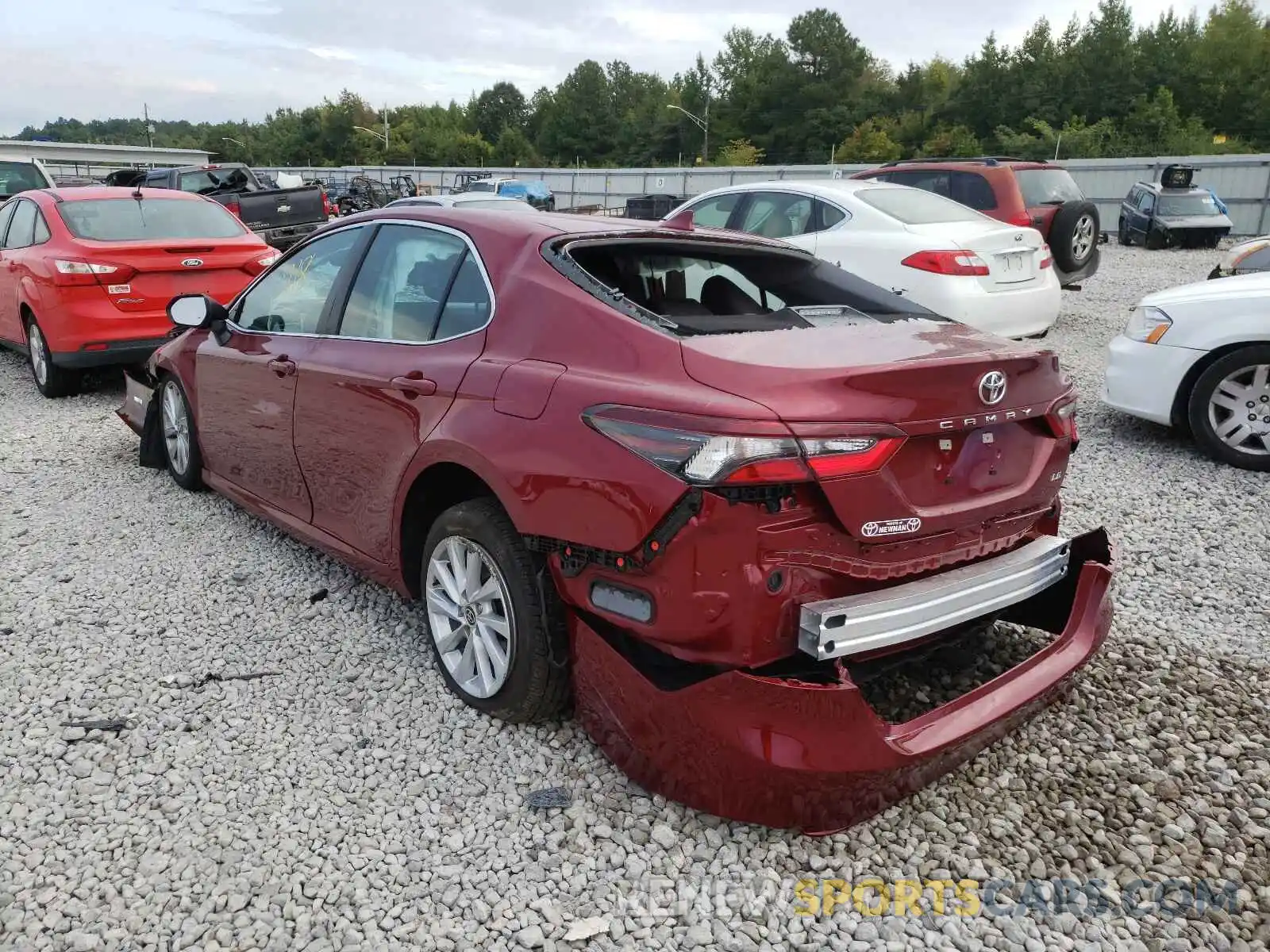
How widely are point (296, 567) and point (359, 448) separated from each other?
4.16 ft

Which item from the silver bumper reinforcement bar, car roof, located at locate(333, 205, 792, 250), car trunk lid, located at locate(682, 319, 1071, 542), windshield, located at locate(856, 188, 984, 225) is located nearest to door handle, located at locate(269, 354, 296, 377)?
car roof, located at locate(333, 205, 792, 250)

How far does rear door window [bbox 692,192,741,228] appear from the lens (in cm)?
886

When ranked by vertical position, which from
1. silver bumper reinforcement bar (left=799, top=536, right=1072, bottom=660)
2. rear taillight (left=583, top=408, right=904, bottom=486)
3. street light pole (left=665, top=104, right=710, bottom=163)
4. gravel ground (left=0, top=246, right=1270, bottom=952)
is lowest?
gravel ground (left=0, top=246, right=1270, bottom=952)

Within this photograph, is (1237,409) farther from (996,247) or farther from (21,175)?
(21,175)

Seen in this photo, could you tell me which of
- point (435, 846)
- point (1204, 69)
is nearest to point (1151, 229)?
point (435, 846)

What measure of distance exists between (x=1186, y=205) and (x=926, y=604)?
72.2 feet

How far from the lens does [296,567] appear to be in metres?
4.41

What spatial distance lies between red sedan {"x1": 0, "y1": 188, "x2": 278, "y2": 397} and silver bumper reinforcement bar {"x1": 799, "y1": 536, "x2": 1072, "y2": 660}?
645 cm

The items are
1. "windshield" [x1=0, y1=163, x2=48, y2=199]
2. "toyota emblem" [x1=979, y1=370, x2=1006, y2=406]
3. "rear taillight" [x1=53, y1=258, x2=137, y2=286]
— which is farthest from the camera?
"windshield" [x1=0, y1=163, x2=48, y2=199]

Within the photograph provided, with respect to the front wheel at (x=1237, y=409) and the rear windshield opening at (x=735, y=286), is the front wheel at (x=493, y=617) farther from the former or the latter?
the front wheel at (x=1237, y=409)

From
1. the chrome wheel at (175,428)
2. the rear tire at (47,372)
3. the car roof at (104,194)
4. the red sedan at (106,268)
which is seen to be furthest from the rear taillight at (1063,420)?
the car roof at (104,194)

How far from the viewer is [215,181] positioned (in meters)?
17.4

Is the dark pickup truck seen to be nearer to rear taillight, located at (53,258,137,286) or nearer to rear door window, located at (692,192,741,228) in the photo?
rear taillight, located at (53,258,137,286)

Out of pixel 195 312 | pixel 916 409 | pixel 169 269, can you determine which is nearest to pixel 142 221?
pixel 169 269
